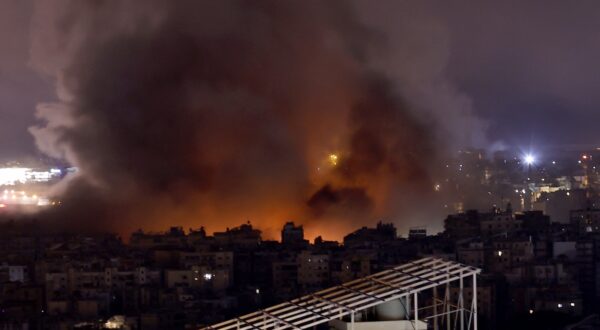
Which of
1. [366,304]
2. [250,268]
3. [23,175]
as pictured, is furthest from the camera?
[23,175]

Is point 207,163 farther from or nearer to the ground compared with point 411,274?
farther from the ground

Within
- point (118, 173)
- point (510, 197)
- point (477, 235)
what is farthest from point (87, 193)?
point (510, 197)

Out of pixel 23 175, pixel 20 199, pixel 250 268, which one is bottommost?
pixel 250 268

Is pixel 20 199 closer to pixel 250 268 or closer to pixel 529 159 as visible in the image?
pixel 250 268

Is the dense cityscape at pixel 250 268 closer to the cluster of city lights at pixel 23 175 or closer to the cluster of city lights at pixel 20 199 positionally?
the cluster of city lights at pixel 20 199

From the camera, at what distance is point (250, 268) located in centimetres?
1991

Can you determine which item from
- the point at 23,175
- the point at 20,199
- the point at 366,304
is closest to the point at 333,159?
the point at 20,199

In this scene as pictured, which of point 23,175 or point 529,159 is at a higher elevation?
point 529,159

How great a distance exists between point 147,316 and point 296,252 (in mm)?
4214

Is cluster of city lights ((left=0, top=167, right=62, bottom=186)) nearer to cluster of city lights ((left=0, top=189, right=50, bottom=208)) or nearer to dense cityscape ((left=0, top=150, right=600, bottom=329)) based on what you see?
cluster of city lights ((left=0, top=189, right=50, bottom=208))

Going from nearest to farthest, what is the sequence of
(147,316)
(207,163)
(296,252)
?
(147,316) < (296,252) < (207,163)

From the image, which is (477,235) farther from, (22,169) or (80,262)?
(22,169)

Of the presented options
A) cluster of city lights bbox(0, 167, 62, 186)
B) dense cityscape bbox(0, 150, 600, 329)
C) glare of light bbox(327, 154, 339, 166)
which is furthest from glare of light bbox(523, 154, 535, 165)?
glare of light bbox(327, 154, 339, 166)

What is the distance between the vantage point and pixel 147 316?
15773mm
